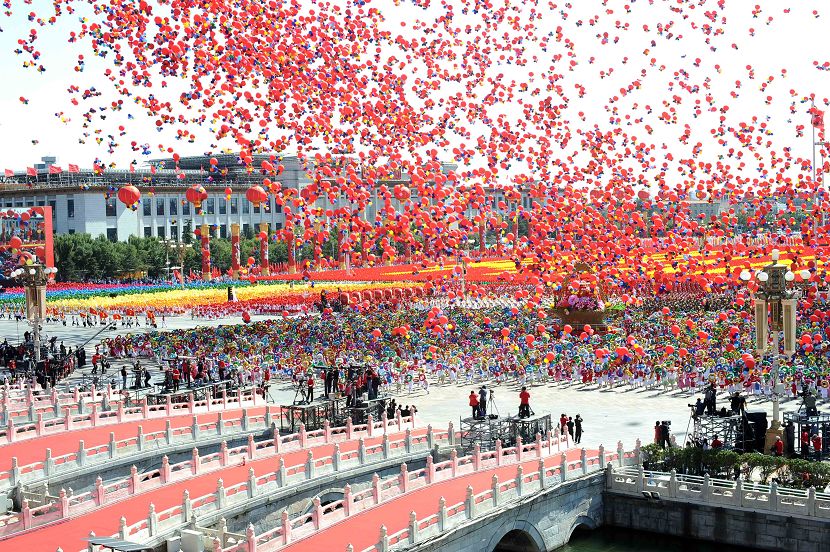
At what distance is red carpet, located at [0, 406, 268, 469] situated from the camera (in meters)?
26.9

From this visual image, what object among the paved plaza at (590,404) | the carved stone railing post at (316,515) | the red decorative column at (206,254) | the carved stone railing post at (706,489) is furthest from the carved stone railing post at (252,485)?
the red decorative column at (206,254)

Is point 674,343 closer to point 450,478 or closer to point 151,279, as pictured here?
point 450,478

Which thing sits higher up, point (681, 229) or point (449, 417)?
point (681, 229)

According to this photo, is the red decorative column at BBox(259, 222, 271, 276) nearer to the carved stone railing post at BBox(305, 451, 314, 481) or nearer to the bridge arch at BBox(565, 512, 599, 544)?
the carved stone railing post at BBox(305, 451, 314, 481)

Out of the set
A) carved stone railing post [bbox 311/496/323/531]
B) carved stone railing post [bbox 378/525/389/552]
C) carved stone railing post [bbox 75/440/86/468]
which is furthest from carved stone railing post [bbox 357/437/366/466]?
carved stone railing post [bbox 378/525/389/552]

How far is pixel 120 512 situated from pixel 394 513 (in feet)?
17.8

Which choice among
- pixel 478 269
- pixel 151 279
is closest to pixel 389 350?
pixel 478 269

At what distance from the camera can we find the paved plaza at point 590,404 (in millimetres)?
31359

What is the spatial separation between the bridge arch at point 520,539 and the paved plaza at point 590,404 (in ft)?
19.5

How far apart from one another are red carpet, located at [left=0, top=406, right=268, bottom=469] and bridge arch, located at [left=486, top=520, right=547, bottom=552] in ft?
33.0

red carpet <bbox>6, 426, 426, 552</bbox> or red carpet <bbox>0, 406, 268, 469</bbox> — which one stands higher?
red carpet <bbox>0, 406, 268, 469</bbox>

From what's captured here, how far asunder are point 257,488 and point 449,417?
12.1 m

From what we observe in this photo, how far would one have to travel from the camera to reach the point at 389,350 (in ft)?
144

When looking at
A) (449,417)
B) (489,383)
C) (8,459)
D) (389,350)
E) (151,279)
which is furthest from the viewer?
(151,279)
